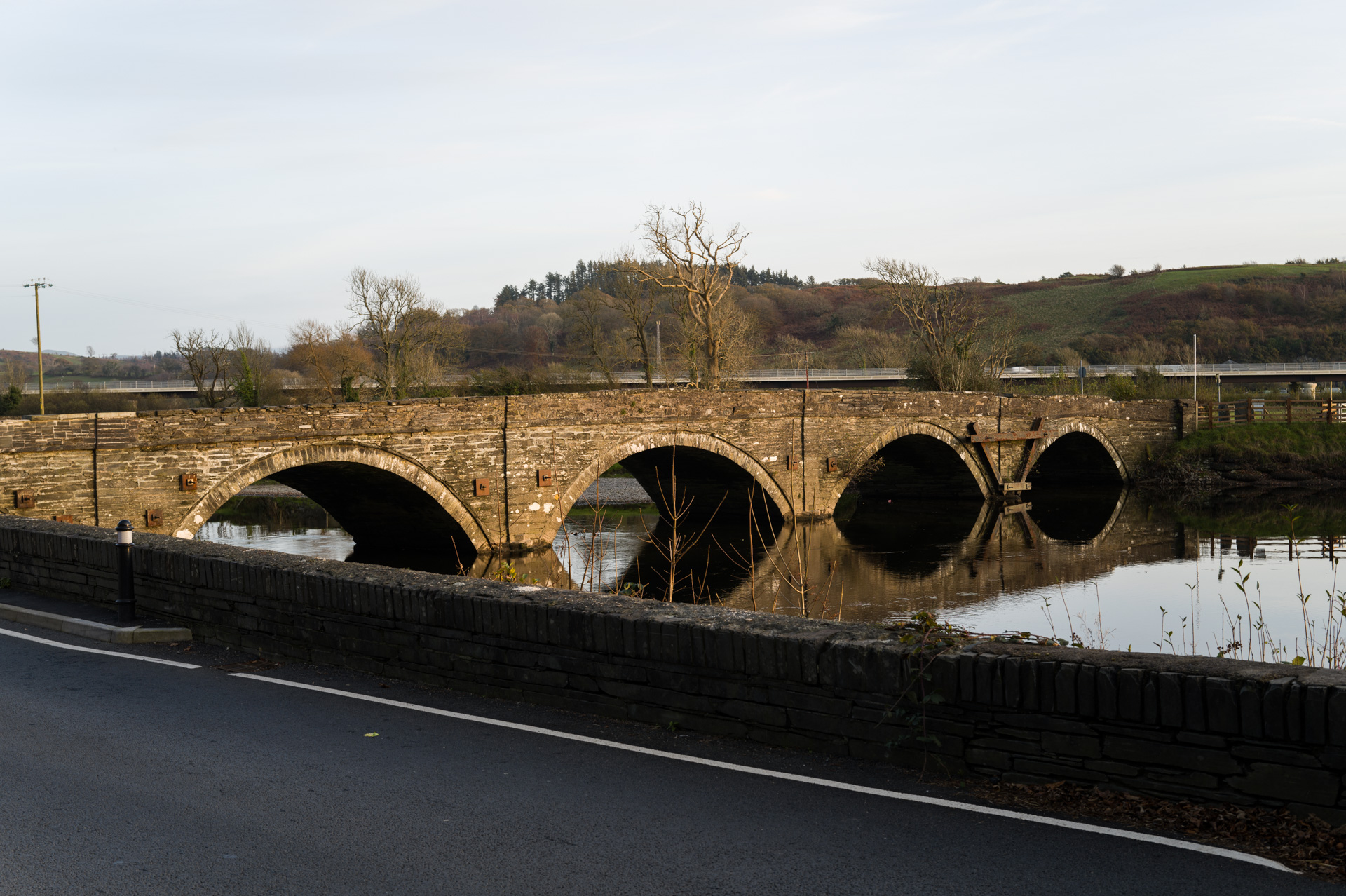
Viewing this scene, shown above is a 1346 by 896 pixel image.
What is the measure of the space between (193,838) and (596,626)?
2.25 m

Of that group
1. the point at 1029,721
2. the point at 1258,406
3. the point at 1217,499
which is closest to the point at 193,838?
the point at 1029,721

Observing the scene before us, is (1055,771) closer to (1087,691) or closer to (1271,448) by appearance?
(1087,691)

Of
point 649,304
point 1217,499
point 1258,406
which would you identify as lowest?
point 1217,499

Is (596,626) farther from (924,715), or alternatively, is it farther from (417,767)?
(924,715)

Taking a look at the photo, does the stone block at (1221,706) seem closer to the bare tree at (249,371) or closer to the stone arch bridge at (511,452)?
the stone arch bridge at (511,452)

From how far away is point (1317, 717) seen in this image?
3838 mm

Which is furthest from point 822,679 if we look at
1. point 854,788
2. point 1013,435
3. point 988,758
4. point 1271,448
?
point 1271,448

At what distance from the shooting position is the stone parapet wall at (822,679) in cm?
403

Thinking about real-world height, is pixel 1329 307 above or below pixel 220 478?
above

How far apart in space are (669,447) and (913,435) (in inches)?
338

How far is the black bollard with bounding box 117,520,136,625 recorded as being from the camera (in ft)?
27.4

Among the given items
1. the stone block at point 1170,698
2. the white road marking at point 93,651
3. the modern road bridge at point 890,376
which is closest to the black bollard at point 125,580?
the white road marking at point 93,651

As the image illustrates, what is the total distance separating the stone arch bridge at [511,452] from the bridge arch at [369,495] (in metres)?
0.04

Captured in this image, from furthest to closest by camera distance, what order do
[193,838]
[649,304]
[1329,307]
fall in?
[1329,307]
[649,304]
[193,838]
